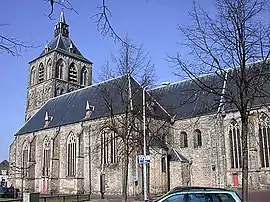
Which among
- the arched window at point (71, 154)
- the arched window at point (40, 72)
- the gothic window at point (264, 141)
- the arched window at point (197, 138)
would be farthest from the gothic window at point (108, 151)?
the arched window at point (40, 72)

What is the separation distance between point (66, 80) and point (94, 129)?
24004 mm

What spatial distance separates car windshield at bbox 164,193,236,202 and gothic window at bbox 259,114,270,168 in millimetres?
27400

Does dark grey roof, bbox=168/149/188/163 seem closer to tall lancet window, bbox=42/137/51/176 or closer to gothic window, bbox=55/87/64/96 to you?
tall lancet window, bbox=42/137/51/176

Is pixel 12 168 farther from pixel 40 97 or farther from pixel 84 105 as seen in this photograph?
pixel 84 105

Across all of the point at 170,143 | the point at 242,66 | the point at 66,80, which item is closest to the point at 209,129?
the point at 170,143

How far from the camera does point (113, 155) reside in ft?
134

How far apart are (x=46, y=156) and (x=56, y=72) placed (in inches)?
696

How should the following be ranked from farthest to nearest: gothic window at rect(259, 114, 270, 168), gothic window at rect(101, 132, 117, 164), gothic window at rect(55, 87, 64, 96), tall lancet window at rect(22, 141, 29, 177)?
gothic window at rect(55, 87, 64, 96) → tall lancet window at rect(22, 141, 29, 177) → gothic window at rect(101, 132, 117, 164) → gothic window at rect(259, 114, 270, 168)

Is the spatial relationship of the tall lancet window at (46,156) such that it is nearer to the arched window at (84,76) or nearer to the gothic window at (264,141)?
the arched window at (84,76)

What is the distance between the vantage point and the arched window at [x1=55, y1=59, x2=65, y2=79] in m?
62.9

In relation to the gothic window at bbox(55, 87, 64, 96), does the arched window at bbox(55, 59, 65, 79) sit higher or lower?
higher

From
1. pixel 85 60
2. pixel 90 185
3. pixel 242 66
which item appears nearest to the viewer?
pixel 242 66

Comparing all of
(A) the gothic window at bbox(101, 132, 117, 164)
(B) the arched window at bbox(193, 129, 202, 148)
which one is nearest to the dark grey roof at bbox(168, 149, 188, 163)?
(B) the arched window at bbox(193, 129, 202, 148)

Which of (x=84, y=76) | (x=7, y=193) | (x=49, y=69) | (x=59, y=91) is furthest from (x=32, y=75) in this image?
(x=7, y=193)
